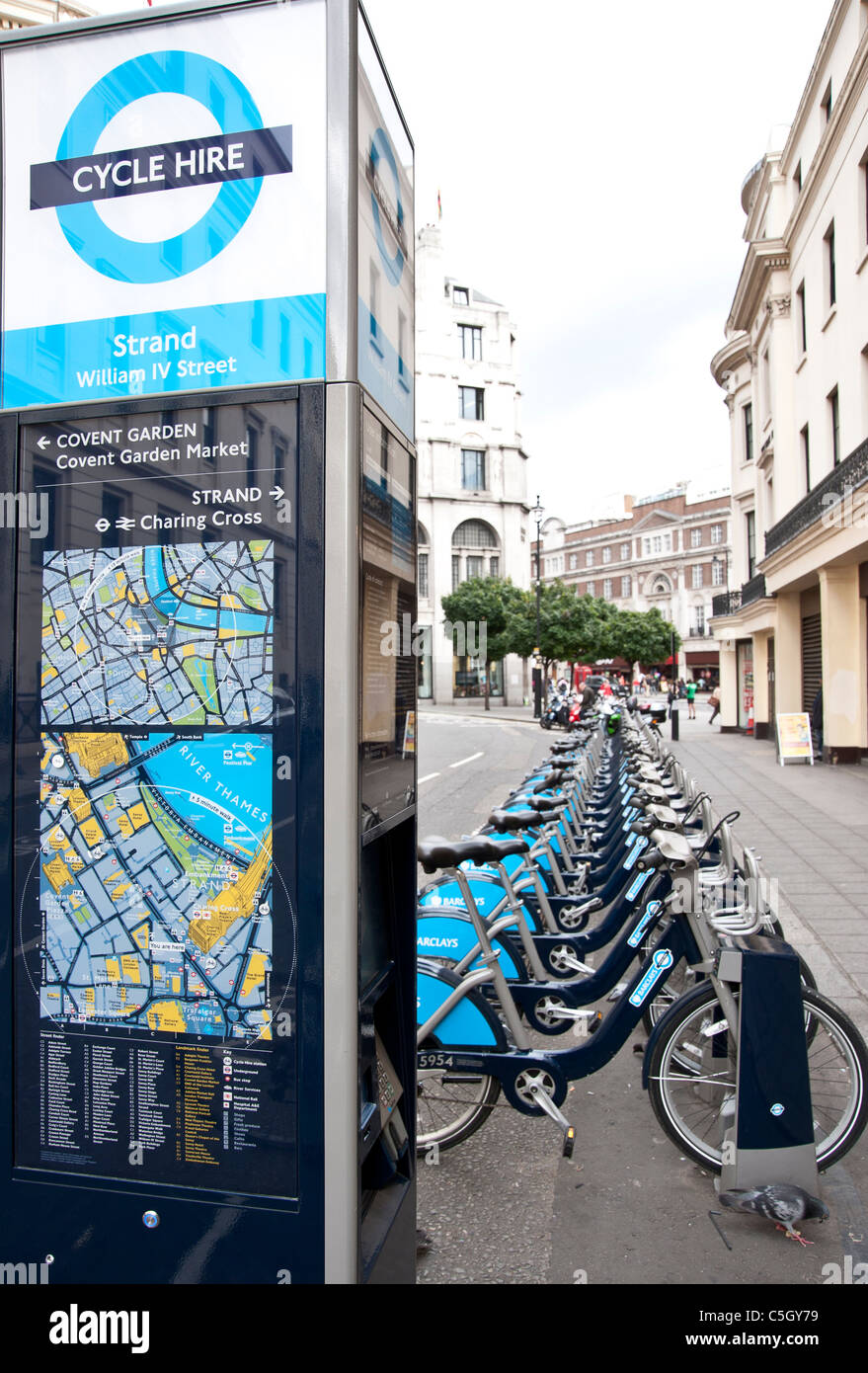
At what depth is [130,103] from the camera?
86.6 inches

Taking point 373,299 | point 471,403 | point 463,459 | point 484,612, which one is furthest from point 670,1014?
point 471,403

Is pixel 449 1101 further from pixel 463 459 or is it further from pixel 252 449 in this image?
pixel 463 459

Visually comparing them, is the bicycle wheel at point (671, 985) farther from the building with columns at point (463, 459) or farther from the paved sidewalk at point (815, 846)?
the building with columns at point (463, 459)

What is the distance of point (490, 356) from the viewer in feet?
227

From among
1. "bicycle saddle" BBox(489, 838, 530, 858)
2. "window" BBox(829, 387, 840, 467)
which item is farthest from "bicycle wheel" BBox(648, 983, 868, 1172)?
"window" BBox(829, 387, 840, 467)

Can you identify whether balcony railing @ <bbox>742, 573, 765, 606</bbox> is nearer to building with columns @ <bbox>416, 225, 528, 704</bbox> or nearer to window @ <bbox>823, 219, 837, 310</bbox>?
window @ <bbox>823, 219, 837, 310</bbox>

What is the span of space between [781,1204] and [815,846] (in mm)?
6982

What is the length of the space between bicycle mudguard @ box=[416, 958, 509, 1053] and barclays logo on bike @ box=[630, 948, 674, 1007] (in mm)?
493

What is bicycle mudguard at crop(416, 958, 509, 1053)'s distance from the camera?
3402 mm

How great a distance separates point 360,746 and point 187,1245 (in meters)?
1.22

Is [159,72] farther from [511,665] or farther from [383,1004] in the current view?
[511,665]
